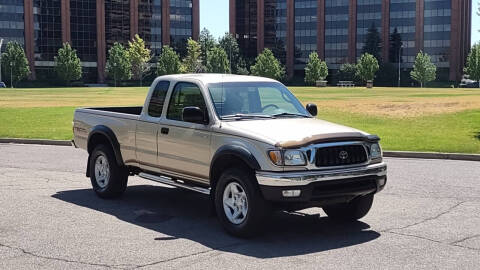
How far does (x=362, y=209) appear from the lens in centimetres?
762

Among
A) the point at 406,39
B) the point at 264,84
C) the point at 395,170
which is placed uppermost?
the point at 406,39

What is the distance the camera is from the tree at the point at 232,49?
4957 inches

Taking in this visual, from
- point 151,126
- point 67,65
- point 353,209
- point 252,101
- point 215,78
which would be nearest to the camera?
point 353,209

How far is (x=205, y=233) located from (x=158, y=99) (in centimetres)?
234

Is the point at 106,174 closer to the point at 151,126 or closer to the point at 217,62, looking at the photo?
the point at 151,126

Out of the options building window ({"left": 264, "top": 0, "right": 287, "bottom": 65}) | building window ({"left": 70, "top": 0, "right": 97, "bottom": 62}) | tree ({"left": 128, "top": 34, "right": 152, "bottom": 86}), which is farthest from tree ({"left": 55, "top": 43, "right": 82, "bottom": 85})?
building window ({"left": 264, "top": 0, "right": 287, "bottom": 65})

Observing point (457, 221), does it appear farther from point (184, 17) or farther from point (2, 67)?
point (184, 17)

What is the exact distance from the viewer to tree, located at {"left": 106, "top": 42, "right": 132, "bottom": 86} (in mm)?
109625

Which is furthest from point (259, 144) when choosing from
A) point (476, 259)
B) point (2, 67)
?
point (2, 67)

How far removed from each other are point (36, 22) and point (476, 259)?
395 ft

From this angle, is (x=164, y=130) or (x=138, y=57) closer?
(x=164, y=130)

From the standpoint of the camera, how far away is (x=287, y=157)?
21.4 ft

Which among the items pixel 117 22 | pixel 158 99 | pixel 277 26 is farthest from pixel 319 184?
pixel 277 26

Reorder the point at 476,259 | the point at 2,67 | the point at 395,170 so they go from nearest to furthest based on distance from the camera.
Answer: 1. the point at 476,259
2. the point at 395,170
3. the point at 2,67
